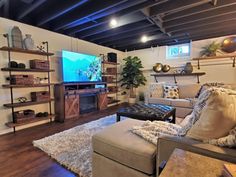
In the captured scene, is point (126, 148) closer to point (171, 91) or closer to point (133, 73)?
point (171, 91)

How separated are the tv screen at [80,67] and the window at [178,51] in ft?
8.62

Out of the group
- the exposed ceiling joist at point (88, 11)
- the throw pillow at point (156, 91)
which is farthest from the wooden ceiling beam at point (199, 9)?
the throw pillow at point (156, 91)

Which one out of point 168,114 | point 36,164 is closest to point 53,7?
point 36,164

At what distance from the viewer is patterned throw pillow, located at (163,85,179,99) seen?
3970 mm

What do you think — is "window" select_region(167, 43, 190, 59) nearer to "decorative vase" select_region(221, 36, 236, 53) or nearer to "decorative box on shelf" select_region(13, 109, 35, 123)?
"decorative vase" select_region(221, 36, 236, 53)

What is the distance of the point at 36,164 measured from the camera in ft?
5.89

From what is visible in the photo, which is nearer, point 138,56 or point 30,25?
point 30,25

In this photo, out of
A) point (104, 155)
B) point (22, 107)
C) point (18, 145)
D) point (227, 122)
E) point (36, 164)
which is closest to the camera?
point (227, 122)

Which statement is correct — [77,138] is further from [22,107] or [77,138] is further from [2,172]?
[22,107]

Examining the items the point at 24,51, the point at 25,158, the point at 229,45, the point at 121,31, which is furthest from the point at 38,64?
the point at 229,45

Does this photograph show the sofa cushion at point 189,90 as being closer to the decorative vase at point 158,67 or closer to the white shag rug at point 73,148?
the decorative vase at point 158,67

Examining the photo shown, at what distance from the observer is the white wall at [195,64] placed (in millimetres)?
4371

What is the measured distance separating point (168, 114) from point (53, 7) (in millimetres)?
2818

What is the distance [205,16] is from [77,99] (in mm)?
3469
